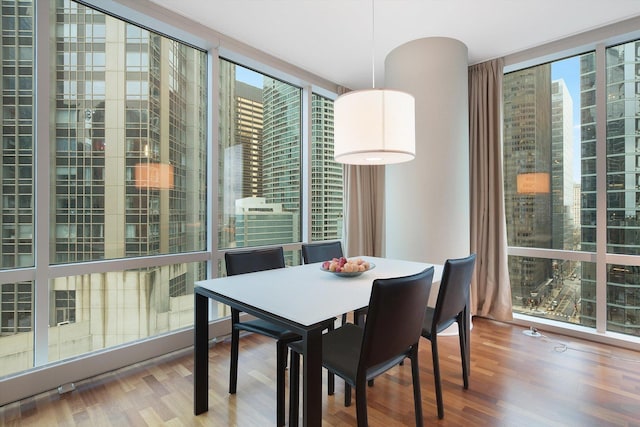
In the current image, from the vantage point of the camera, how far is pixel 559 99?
123 inches

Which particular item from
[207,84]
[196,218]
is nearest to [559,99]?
[207,84]

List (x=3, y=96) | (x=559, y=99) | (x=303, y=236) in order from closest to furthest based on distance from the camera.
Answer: (x=3, y=96) → (x=559, y=99) → (x=303, y=236)

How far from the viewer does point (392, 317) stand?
4.63 feet

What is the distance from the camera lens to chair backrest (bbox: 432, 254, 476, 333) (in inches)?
71.2

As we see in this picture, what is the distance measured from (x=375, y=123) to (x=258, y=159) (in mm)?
1894

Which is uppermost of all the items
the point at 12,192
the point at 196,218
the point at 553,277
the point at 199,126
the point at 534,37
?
the point at 534,37

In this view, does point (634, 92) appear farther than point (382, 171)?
No

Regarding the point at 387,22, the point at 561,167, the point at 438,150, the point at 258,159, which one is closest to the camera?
the point at 387,22

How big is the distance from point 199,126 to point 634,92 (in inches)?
150

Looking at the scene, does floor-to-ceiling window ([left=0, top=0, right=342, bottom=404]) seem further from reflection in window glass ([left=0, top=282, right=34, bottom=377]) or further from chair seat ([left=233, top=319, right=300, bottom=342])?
chair seat ([left=233, top=319, right=300, bottom=342])

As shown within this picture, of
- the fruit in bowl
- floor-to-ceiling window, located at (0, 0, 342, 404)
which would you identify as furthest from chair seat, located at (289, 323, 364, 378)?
floor-to-ceiling window, located at (0, 0, 342, 404)

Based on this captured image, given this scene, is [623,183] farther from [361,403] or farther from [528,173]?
[361,403]

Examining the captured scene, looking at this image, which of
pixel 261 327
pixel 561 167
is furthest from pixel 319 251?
pixel 561 167

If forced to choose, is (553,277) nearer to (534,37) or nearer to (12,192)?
(534,37)
